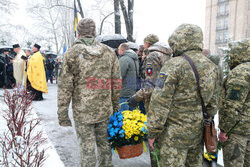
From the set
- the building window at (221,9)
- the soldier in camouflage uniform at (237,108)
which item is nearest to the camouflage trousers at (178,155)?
the soldier in camouflage uniform at (237,108)

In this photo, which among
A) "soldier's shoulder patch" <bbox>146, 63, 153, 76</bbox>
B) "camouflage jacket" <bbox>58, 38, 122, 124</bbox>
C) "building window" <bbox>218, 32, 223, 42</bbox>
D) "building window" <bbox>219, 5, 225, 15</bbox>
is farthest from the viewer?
"building window" <bbox>218, 32, 223, 42</bbox>

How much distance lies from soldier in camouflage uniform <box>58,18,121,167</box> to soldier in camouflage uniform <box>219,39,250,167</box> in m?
1.43

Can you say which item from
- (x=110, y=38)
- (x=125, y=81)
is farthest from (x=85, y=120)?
(x=110, y=38)

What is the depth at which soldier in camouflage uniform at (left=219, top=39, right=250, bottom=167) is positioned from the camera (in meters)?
2.16

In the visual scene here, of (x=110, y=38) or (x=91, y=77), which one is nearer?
(x=91, y=77)

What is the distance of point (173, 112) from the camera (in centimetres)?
195

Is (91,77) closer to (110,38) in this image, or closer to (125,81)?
(125,81)

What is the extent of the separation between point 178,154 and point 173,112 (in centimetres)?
41

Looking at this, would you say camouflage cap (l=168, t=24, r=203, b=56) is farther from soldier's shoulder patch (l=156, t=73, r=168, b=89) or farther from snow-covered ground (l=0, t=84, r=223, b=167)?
snow-covered ground (l=0, t=84, r=223, b=167)

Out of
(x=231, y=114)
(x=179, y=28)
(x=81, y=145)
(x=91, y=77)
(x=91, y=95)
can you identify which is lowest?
(x=81, y=145)

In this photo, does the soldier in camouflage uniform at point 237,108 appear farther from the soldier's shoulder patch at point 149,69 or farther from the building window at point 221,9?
the building window at point 221,9

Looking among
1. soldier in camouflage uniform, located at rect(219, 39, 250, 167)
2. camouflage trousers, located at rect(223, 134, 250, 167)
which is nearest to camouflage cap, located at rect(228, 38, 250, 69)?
soldier in camouflage uniform, located at rect(219, 39, 250, 167)

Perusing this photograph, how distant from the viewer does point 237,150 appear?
2.32 metres

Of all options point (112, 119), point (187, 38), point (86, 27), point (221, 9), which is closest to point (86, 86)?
point (112, 119)
